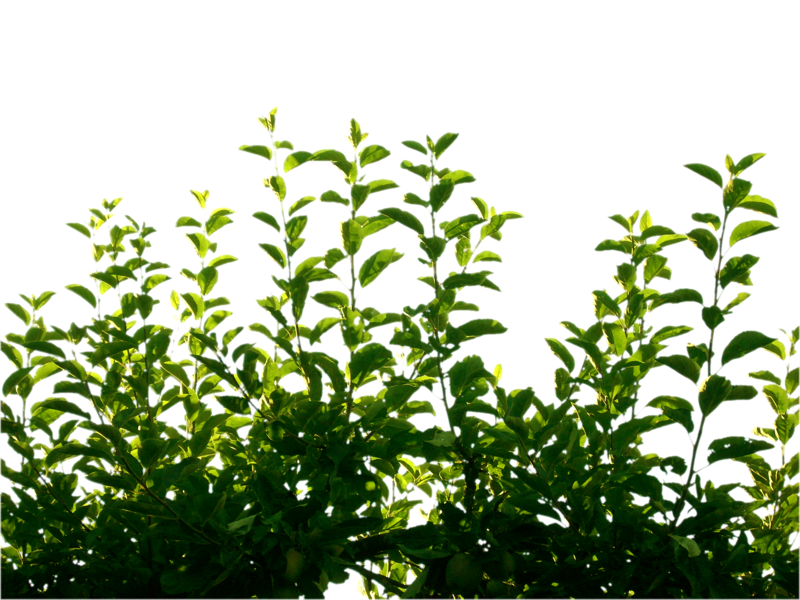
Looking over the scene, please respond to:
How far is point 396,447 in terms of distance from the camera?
3.02 m

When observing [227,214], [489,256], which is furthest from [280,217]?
[489,256]

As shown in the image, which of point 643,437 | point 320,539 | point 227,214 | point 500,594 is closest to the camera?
point 320,539

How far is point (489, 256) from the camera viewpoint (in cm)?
353

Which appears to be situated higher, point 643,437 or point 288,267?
point 288,267

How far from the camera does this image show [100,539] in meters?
3.38

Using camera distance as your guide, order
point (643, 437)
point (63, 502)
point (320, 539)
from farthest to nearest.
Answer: point (643, 437) → point (63, 502) → point (320, 539)

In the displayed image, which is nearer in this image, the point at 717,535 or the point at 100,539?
the point at 717,535

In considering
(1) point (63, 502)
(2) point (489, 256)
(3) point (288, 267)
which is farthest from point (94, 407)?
(2) point (489, 256)

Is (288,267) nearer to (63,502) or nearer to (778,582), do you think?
(63,502)

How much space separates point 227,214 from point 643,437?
2.08 metres

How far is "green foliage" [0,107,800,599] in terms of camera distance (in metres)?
3.00

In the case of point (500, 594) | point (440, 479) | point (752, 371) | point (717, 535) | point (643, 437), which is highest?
point (752, 371)

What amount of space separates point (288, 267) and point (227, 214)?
670 millimetres

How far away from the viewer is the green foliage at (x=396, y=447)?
3.00m
